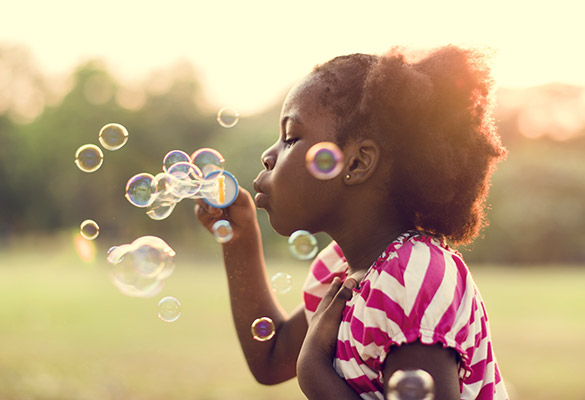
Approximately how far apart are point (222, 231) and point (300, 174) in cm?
41

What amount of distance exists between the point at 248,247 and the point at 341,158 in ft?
1.71

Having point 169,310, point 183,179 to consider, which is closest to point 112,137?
point 183,179

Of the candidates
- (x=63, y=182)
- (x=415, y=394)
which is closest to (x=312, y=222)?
(x=415, y=394)

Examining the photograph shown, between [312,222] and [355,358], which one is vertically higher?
[312,222]

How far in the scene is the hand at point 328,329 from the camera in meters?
1.53

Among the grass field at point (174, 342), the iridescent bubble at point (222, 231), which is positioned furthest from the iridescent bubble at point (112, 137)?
the grass field at point (174, 342)

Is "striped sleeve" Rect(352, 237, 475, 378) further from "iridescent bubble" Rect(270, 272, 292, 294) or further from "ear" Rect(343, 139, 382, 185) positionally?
"iridescent bubble" Rect(270, 272, 292, 294)

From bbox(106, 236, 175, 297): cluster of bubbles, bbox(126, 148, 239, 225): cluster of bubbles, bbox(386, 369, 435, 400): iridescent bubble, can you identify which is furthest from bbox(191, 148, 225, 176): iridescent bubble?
bbox(386, 369, 435, 400): iridescent bubble

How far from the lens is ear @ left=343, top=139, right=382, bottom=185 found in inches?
63.2

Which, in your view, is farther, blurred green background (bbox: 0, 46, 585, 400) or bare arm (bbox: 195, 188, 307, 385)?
blurred green background (bbox: 0, 46, 585, 400)

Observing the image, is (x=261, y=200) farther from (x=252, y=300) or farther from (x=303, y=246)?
(x=303, y=246)

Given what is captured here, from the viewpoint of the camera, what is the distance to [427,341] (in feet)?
4.39

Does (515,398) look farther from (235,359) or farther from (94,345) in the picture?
(94,345)

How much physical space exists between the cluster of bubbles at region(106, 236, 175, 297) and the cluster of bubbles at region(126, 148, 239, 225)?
0.11 meters
